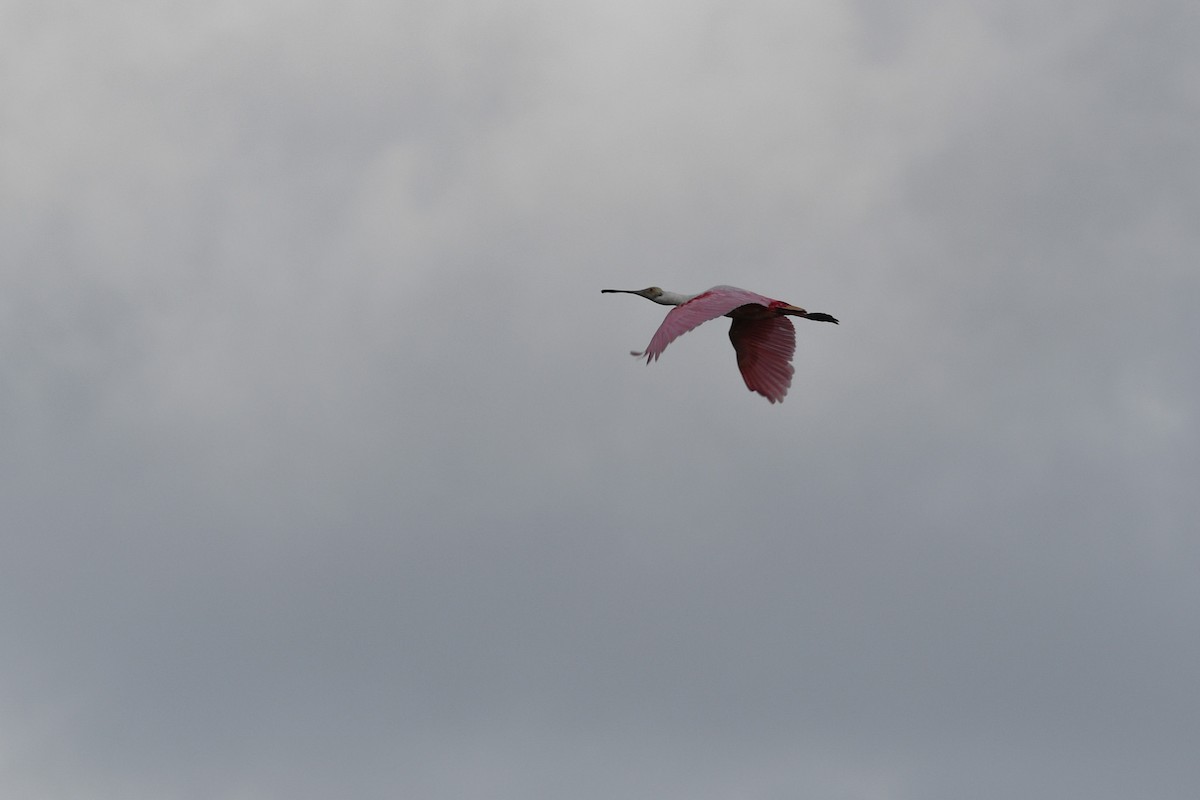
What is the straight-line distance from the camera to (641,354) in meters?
33.8

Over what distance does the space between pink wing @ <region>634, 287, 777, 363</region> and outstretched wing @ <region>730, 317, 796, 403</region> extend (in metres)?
1.52

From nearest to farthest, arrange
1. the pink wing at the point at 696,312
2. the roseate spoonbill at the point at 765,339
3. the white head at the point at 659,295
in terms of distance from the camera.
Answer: the pink wing at the point at 696,312 < the roseate spoonbill at the point at 765,339 < the white head at the point at 659,295

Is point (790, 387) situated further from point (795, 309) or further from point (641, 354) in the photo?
point (641, 354)

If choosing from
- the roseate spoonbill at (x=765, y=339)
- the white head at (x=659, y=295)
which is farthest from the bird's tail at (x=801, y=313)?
the white head at (x=659, y=295)

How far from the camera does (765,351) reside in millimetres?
42562

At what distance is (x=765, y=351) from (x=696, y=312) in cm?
665

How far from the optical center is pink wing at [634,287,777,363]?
33.8 meters

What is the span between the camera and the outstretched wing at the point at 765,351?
42.0 metres

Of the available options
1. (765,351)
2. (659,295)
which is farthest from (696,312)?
(659,295)

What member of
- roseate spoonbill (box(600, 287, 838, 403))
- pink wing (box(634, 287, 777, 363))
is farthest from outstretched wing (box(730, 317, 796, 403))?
pink wing (box(634, 287, 777, 363))

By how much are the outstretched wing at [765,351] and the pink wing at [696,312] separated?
4.97 feet

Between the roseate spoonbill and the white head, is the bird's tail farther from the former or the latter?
the white head

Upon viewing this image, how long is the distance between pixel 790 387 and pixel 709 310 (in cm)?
612

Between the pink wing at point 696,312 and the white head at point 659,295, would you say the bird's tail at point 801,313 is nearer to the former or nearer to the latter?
the pink wing at point 696,312
